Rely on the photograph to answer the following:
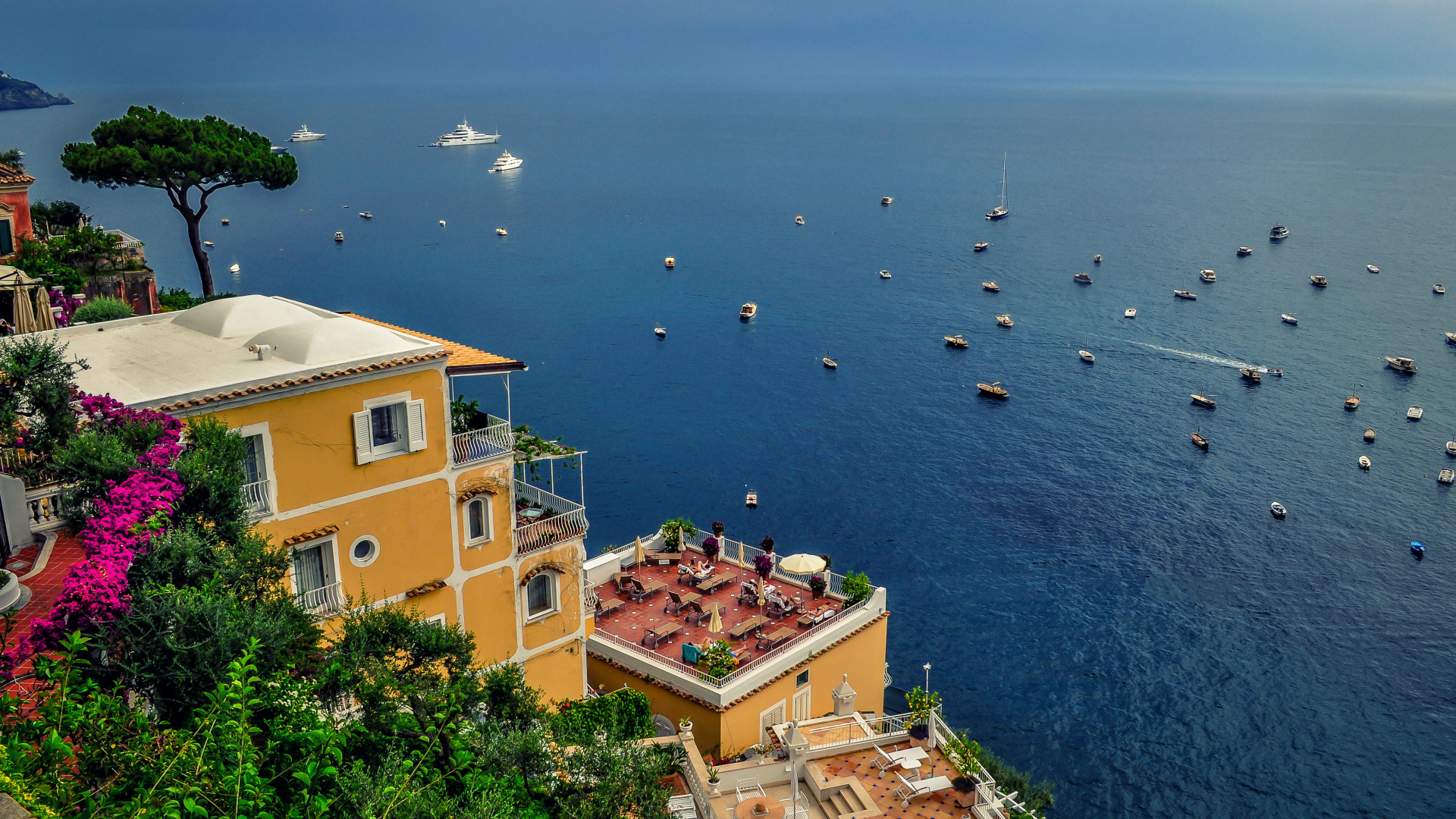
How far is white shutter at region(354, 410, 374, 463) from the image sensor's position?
2308 centimetres

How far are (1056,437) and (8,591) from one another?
247 feet

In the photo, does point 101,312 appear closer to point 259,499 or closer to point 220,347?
point 220,347

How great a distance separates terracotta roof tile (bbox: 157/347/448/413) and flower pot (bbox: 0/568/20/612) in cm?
427

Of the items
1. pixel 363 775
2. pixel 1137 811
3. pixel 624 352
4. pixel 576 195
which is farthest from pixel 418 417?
pixel 576 195

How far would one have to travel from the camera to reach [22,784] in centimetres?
1098

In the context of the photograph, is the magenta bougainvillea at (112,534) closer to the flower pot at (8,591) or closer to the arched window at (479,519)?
the flower pot at (8,591)

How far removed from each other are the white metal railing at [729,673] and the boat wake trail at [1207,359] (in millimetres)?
74151

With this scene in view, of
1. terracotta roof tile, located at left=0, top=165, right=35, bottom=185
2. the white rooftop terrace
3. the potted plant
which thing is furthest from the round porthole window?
terracotta roof tile, located at left=0, top=165, right=35, bottom=185

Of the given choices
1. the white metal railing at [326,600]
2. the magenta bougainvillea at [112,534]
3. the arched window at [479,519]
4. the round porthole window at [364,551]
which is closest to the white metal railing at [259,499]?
the white metal railing at [326,600]

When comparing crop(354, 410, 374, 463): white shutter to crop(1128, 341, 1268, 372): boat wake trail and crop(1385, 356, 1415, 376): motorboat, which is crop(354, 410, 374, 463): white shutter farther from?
crop(1385, 356, 1415, 376): motorboat

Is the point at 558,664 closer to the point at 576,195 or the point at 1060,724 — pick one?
the point at 1060,724

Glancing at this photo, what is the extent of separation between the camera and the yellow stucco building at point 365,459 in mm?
21875

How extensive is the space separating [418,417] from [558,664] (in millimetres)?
9281

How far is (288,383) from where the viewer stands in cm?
2162
